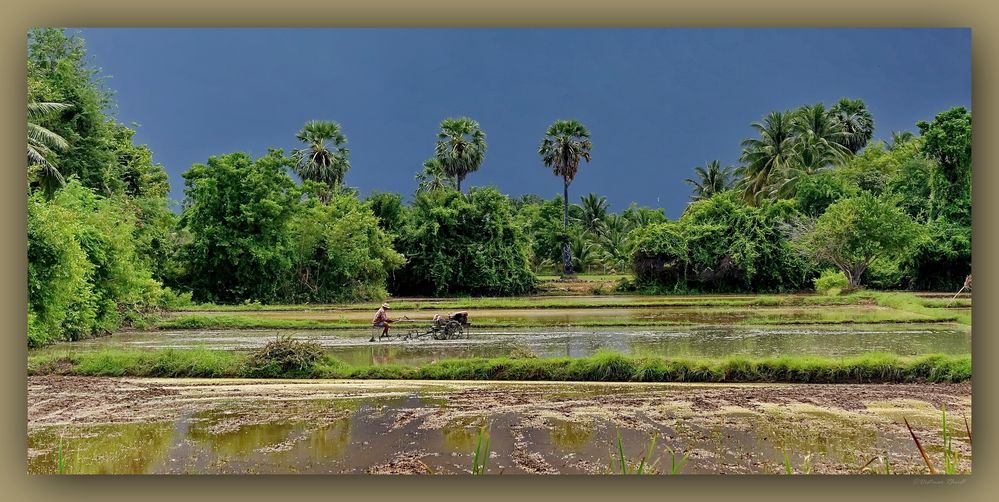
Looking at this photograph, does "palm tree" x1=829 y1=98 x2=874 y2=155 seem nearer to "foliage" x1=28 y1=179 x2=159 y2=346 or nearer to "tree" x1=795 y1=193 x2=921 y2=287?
"tree" x1=795 y1=193 x2=921 y2=287

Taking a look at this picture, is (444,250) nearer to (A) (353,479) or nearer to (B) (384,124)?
(B) (384,124)

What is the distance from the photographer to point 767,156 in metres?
25.0

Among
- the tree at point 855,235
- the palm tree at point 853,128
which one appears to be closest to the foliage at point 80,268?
the tree at point 855,235

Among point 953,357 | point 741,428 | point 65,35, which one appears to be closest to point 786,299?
point 953,357

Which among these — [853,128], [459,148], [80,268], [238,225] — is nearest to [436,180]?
[459,148]

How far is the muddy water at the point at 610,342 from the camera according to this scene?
8.11 m

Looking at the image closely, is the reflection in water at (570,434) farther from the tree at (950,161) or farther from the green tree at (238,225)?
the green tree at (238,225)

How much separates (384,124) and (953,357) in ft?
20.9

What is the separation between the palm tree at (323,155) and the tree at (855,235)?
10.2 meters

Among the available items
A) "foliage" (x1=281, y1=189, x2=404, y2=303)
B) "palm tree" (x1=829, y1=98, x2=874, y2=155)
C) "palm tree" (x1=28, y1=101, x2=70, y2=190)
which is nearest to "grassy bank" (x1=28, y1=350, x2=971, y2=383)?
"palm tree" (x1=28, y1=101, x2=70, y2=190)

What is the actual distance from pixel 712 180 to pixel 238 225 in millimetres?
20819

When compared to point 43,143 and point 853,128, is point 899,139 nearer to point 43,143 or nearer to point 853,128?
point 853,128

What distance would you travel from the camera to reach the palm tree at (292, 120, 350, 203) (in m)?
8.18

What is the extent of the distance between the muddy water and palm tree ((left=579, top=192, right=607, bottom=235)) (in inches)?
793
